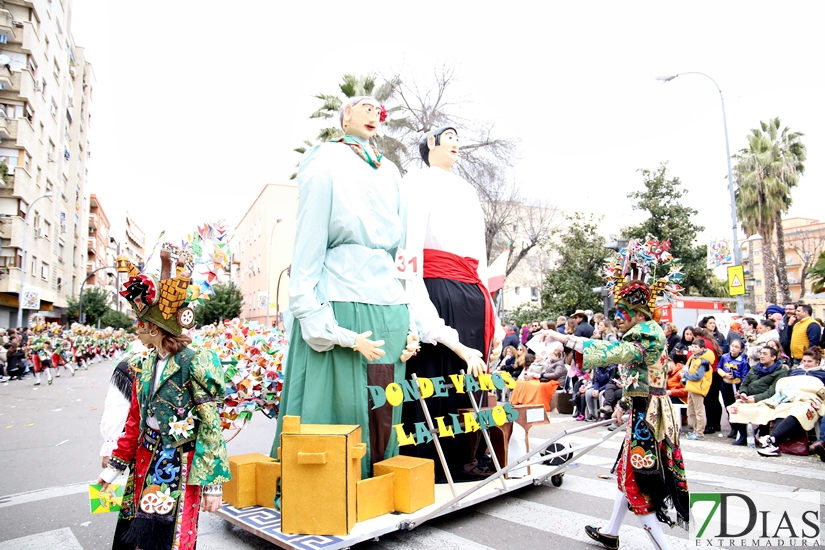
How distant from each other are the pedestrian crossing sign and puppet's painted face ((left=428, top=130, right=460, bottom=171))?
1267 cm

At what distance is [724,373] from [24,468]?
29.5ft

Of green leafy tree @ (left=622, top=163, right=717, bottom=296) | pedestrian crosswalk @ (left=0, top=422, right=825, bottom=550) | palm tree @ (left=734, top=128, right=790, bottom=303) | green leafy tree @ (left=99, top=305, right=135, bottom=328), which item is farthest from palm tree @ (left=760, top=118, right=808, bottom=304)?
green leafy tree @ (left=99, top=305, right=135, bottom=328)

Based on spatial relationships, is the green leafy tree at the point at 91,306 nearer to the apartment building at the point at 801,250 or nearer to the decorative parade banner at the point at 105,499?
the apartment building at the point at 801,250

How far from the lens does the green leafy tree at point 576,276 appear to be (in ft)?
66.1

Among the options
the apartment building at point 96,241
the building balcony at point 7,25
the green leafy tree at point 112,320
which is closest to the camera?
the building balcony at point 7,25

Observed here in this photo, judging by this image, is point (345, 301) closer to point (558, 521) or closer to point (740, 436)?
point (558, 521)

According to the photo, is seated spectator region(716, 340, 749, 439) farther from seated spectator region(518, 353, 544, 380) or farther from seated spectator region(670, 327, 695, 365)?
seated spectator region(518, 353, 544, 380)

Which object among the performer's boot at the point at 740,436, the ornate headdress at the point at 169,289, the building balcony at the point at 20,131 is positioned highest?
the building balcony at the point at 20,131

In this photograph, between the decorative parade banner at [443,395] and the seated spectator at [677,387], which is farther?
the seated spectator at [677,387]

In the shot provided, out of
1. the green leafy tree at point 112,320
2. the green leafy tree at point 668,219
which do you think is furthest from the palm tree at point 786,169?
the green leafy tree at point 112,320

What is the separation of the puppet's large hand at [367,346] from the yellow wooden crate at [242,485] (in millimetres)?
1020

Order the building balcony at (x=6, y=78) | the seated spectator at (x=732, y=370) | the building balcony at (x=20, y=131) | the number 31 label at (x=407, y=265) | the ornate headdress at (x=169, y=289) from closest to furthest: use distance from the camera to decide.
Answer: the ornate headdress at (x=169, y=289) < the number 31 label at (x=407, y=265) < the seated spectator at (x=732, y=370) < the building balcony at (x=6, y=78) < the building balcony at (x=20, y=131)

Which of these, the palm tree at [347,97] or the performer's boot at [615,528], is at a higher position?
the palm tree at [347,97]

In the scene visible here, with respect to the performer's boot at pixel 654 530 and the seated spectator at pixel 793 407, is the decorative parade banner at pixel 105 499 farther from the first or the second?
the seated spectator at pixel 793 407
